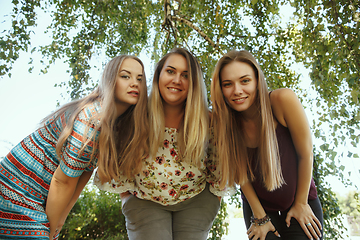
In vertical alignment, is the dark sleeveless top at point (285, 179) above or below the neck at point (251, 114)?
below

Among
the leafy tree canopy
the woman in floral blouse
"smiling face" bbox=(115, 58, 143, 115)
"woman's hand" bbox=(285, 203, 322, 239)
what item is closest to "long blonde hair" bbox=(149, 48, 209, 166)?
the woman in floral blouse

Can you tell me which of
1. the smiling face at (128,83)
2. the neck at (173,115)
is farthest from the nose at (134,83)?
the neck at (173,115)

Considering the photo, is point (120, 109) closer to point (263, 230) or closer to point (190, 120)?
point (190, 120)

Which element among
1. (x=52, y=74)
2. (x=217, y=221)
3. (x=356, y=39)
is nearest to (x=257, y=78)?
(x=356, y=39)

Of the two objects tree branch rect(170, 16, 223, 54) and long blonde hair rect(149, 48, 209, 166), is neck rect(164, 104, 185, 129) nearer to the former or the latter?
long blonde hair rect(149, 48, 209, 166)

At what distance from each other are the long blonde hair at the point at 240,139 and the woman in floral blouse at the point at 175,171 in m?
0.12

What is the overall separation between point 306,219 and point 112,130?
3.63 ft

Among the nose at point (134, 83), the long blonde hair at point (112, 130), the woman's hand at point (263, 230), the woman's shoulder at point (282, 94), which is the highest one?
the nose at point (134, 83)

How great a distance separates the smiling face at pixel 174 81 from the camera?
1.45 m

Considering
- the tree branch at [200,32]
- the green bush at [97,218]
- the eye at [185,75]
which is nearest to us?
the eye at [185,75]

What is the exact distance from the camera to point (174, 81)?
A: 145cm

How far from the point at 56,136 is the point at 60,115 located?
0.13 meters

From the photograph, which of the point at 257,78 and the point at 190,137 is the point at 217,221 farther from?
the point at 257,78

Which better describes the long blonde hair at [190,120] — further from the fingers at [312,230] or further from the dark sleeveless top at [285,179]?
the fingers at [312,230]
